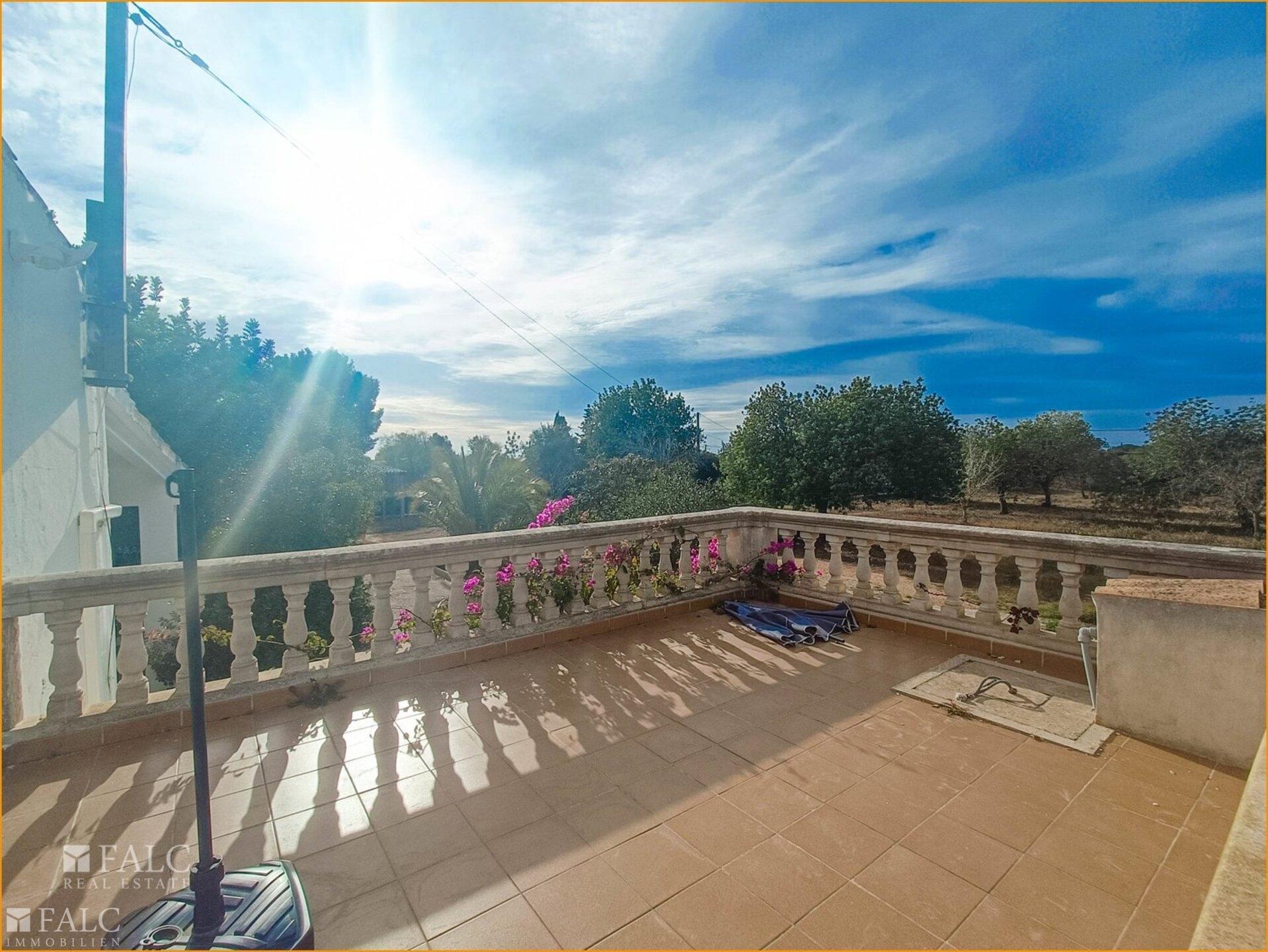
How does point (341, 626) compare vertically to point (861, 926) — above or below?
above

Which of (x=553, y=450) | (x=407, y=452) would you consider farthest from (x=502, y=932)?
(x=407, y=452)

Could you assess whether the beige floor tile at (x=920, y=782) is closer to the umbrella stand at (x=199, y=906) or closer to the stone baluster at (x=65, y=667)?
the umbrella stand at (x=199, y=906)

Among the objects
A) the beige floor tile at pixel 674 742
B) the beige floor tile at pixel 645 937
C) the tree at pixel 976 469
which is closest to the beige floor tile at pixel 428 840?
the beige floor tile at pixel 645 937

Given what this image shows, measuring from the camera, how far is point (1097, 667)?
2.92 m

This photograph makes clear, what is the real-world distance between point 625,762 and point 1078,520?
15094mm

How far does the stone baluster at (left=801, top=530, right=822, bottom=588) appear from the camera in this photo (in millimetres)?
4934

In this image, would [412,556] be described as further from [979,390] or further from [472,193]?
[979,390]

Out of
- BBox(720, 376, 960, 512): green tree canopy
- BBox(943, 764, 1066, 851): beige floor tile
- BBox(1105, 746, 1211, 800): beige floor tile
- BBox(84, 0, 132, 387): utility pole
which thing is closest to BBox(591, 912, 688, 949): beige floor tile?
BBox(943, 764, 1066, 851): beige floor tile

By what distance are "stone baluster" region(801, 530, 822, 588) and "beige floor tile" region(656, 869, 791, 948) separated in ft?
11.2

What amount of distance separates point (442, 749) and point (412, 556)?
4.25 feet

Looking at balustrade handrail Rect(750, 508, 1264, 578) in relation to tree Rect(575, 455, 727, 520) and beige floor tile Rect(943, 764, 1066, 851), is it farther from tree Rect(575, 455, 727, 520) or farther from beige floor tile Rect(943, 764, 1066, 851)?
tree Rect(575, 455, 727, 520)

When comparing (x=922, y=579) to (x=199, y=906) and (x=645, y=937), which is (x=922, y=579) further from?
(x=199, y=906)

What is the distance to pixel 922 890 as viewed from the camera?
5.92 feet

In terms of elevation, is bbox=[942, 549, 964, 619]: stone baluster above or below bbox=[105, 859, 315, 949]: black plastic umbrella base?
above
